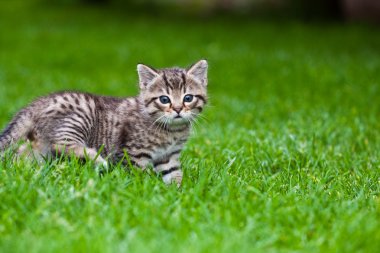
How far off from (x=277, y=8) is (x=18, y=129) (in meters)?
23.0

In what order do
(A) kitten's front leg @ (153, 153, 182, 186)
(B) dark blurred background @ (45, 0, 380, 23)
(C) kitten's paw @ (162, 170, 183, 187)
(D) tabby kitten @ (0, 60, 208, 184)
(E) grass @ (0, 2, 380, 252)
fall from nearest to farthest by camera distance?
1. (E) grass @ (0, 2, 380, 252)
2. (C) kitten's paw @ (162, 170, 183, 187)
3. (A) kitten's front leg @ (153, 153, 182, 186)
4. (D) tabby kitten @ (0, 60, 208, 184)
5. (B) dark blurred background @ (45, 0, 380, 23)

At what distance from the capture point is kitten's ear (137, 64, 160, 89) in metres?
7.25

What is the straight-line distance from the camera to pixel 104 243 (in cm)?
462

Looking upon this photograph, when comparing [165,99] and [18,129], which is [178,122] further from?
[18,129]

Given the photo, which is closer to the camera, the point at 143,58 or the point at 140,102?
the point at 140,102

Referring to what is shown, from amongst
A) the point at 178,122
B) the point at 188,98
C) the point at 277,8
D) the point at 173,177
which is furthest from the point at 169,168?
the point at 277,8

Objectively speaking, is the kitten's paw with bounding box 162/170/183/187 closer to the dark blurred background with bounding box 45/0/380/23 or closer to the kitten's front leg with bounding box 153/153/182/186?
the kitten's front leg with bounding box 153/153/182/186

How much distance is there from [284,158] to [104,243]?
4145 millimetres

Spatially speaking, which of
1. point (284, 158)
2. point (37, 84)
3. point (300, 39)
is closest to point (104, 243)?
point (284, 158)

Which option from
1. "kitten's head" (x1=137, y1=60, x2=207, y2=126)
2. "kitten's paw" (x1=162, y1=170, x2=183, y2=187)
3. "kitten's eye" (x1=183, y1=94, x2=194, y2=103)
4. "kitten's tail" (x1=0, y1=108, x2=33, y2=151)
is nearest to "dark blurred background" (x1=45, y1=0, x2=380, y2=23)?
"kitten's head" (x1=137, y1=60, x2=207, y2=126)

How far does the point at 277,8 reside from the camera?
1134 inches

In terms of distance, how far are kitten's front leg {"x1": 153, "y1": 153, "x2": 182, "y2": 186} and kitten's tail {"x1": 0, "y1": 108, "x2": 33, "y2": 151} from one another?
1.52 meters

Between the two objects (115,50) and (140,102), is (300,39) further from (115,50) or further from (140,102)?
(140,102)

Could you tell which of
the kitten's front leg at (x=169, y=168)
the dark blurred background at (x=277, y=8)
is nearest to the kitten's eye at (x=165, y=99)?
the kitten's front leg at (x=169, y=168)
